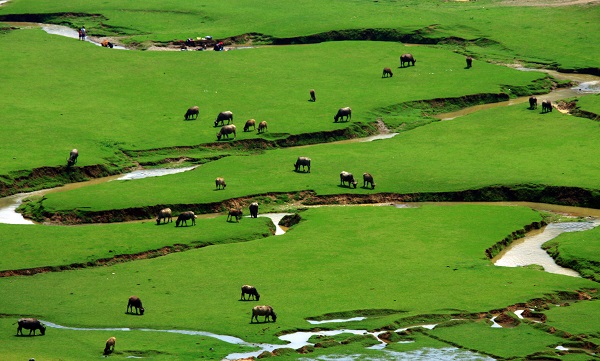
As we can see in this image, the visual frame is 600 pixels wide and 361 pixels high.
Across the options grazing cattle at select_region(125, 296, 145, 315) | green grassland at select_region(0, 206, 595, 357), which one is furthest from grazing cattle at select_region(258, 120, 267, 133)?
grazing cattle at select_region(125, 296, 145, 315)

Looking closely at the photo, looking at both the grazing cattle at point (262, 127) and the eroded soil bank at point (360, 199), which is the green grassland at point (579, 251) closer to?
the eroded soil bank at point (360, 199)

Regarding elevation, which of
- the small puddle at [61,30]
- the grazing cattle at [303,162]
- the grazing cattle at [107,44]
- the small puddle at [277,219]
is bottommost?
the small puddle at [277,219]

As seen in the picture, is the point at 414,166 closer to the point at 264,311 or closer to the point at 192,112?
the point at 192,112

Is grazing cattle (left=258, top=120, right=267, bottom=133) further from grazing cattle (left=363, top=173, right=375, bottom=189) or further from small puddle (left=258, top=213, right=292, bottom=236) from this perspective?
small puddle (left=258, top=213, right=292, bottom=236)

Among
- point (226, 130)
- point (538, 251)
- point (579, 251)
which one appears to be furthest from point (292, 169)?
point (579, 251)

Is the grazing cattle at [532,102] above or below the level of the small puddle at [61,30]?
below

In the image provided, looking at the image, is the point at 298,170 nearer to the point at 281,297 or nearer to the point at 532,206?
the point at 532,206

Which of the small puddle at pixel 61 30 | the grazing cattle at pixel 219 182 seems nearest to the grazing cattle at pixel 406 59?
the small puddle at pixel 61 30
